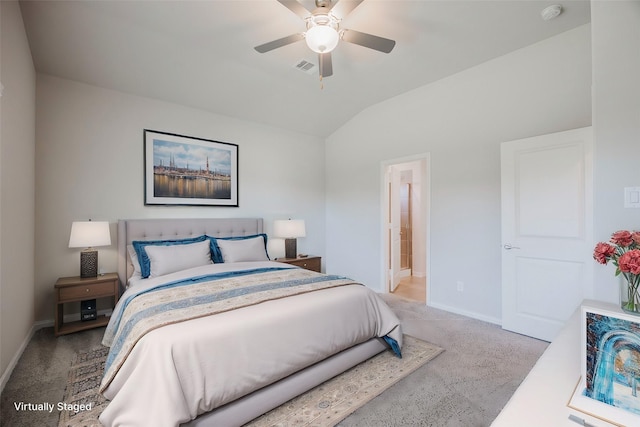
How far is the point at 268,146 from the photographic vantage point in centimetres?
468

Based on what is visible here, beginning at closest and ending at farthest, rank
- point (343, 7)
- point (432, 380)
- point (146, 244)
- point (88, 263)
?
point (343, 7) < point (432, 380) < point (88, 263) < point (146, 244)

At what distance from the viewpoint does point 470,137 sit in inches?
137

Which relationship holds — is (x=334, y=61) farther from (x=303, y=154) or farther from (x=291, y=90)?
(x=303, y=154)

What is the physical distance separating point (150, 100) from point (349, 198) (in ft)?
10.5

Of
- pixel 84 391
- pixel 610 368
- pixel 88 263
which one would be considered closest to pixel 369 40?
pixel 610 368

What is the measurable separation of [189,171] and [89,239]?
1394 mm

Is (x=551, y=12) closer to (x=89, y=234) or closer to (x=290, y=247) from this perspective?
(x=290, y=247)

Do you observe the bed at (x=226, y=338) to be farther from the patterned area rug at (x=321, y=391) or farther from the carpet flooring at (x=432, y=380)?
the carpet flooring at (x=432, y=380)

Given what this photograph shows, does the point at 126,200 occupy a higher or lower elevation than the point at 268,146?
lower

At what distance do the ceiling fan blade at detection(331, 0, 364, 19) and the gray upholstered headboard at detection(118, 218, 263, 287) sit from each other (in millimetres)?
2910

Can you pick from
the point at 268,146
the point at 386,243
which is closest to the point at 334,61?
the point at 268,146

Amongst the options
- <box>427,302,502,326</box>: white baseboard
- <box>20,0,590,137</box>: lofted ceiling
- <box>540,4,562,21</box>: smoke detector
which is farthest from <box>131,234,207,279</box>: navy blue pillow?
<box>540,4,562,21</box>: smoke detector

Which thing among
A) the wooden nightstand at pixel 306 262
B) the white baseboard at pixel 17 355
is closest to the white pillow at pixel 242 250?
the wooden nightstand at pixel 306 262

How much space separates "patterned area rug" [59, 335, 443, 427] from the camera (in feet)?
5.75
